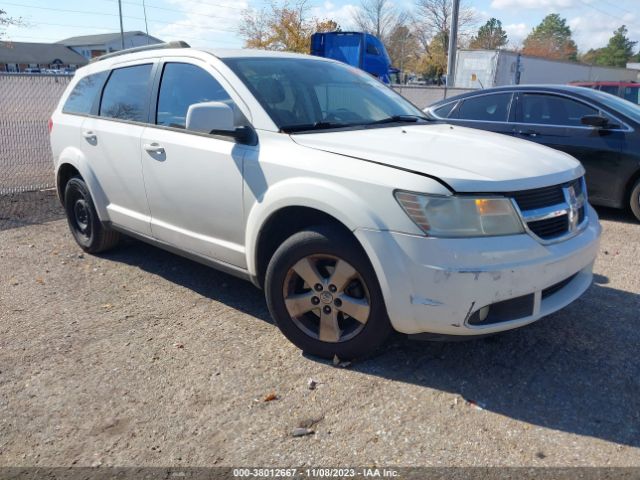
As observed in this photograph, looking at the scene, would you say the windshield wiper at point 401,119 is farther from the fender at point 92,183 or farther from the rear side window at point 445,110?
the rear side window at point 445,110

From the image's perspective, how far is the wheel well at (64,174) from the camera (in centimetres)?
546

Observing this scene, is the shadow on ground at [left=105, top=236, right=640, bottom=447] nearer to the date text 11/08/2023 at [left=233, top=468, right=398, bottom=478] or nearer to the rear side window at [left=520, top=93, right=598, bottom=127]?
the date text 11/08/2023 at [left=233, top=468, right=398, bottom=478]

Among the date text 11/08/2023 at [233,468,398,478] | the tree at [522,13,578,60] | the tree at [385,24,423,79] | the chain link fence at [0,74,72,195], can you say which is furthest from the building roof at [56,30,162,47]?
the date text 11/08/2023 at [233,468,398,478]

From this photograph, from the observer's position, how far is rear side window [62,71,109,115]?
518cm

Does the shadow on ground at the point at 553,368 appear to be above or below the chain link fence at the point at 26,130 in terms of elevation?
below

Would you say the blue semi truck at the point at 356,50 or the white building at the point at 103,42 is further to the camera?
the white building at the point at 103,42

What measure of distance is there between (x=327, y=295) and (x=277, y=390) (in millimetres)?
597

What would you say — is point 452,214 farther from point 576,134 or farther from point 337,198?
point 576,134

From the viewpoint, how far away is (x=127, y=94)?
475 cm

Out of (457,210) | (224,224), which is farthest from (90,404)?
(457,210)

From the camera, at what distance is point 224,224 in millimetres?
3811

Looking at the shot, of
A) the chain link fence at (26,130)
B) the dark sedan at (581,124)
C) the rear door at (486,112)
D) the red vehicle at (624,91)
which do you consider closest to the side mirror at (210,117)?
the dark sedan at (581,124)

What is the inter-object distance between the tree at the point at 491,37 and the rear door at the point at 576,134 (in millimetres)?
74358

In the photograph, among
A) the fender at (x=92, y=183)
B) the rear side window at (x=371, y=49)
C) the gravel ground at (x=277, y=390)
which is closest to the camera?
the gravel ground at (x=277, y=390)
